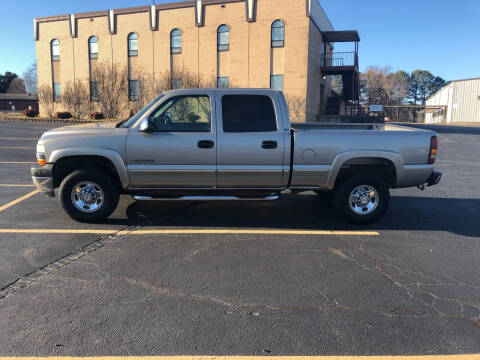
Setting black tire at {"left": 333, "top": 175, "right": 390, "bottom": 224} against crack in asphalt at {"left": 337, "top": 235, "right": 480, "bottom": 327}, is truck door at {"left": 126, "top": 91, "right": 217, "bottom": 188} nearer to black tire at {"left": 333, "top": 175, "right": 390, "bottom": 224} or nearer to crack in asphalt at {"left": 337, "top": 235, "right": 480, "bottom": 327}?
black tire at {"left": 333, "top": 175, "right": 390, "bottom": 224}

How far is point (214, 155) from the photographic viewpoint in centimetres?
556

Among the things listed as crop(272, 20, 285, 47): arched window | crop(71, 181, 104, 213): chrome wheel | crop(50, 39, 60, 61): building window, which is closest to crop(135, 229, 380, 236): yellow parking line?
crop(71, 181, 104, 213): chrome wheel

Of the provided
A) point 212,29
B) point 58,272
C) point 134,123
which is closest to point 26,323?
point 58,272

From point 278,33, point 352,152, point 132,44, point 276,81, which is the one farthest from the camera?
point 132,44

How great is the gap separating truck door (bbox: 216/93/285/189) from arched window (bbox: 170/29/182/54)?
29154mm

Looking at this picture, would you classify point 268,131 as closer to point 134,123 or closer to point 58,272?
point 134,123

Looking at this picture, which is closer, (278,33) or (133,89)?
(278,33)

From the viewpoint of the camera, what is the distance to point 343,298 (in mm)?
3631

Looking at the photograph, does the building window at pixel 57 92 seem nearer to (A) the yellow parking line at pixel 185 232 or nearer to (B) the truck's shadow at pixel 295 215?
(B) the truck's shadow at pixel 295 215

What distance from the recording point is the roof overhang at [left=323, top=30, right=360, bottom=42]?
31125mm

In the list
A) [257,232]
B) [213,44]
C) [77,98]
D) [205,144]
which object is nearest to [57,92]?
[77,98]

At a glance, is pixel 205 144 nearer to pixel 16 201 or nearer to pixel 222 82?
pixel 16 201

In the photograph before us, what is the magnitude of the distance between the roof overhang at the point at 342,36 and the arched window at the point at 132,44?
16751 millimetres

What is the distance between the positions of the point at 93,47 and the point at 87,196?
34.4 m
